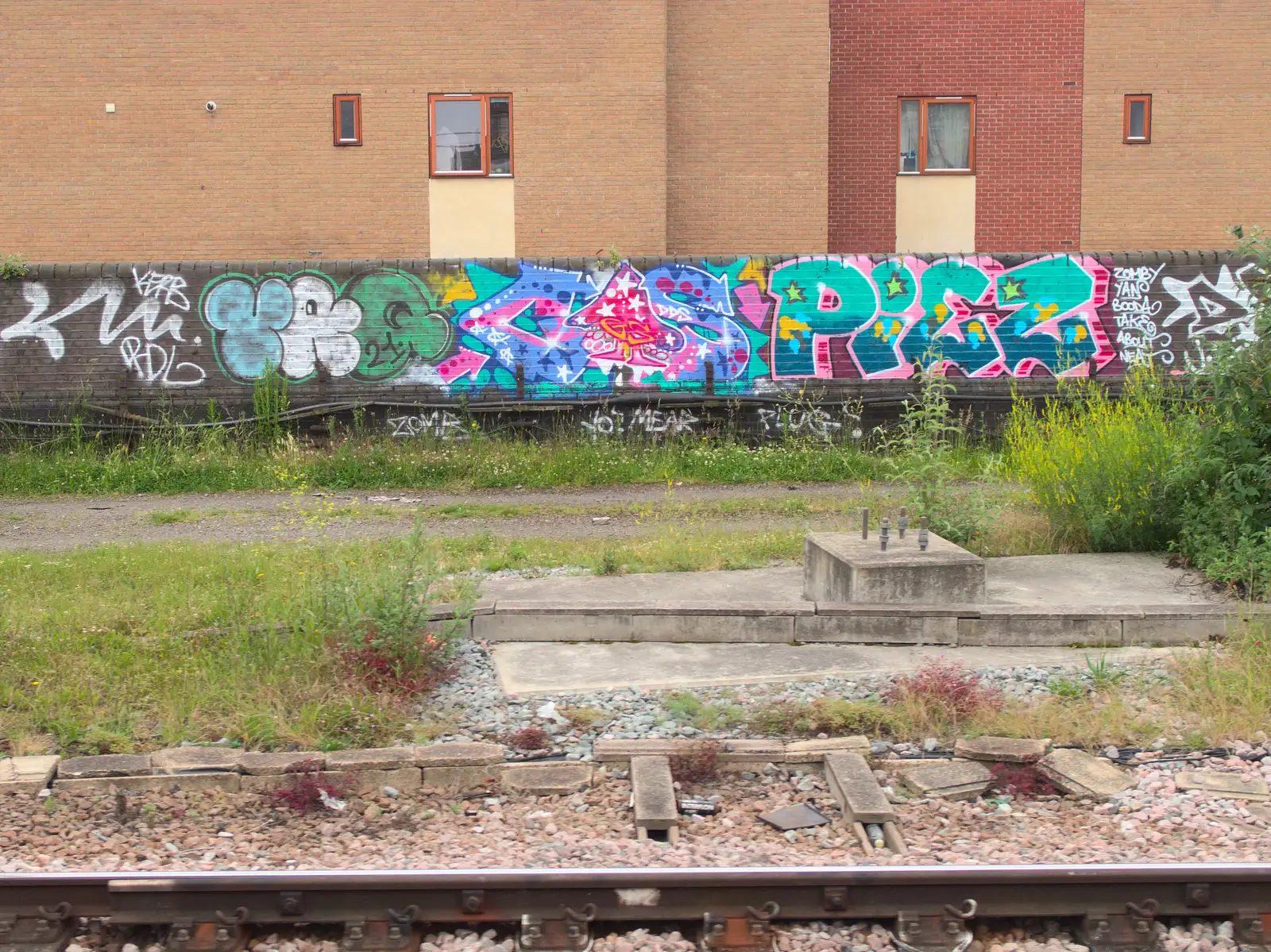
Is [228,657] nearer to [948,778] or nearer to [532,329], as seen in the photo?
[948,778]

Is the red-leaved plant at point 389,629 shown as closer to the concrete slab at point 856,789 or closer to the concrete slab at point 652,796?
the concrete slab at point 652,796

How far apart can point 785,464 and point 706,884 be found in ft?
34.1

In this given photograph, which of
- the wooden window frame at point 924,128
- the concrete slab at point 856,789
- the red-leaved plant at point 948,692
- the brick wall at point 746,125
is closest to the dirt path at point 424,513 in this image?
the red-leaved plant at point 948,692

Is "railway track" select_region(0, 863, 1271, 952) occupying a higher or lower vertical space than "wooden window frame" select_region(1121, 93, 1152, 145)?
lower

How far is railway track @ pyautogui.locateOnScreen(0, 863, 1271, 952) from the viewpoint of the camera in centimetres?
443

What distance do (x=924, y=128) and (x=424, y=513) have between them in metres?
12.6

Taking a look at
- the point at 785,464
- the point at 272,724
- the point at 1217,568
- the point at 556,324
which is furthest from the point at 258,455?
the point at 1217,568

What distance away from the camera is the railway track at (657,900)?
4.43 metres

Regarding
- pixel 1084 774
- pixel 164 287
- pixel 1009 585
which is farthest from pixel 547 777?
pixel 164 287

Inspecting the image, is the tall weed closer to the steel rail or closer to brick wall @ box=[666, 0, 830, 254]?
the steel rail

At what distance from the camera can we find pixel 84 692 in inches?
262

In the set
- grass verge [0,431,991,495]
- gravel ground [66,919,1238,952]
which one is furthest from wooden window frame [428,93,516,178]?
gravel ground [66,919,1238,952]

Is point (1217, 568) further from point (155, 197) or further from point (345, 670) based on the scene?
point (155, 197)

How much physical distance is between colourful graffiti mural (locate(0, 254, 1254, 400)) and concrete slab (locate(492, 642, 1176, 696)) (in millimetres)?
8553
